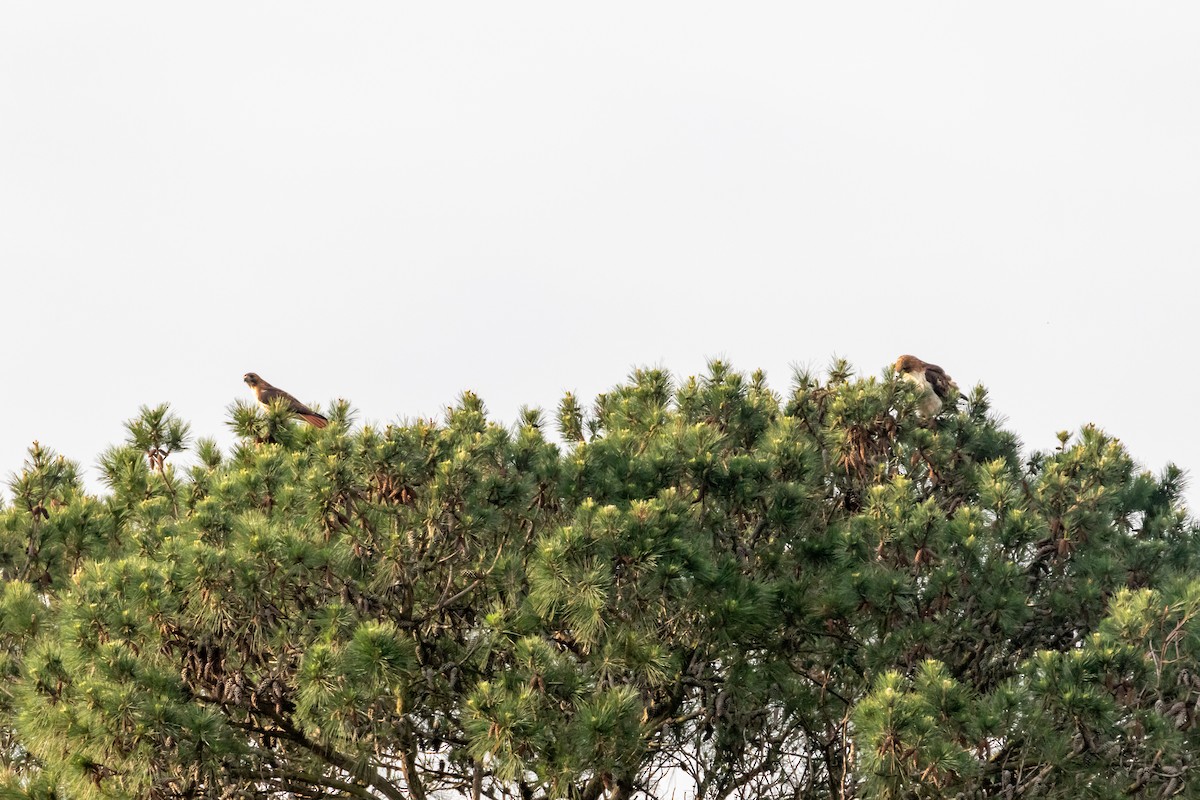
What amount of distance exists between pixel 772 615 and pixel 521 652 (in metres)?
2.02

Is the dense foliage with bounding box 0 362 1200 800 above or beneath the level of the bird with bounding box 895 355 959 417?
beneath

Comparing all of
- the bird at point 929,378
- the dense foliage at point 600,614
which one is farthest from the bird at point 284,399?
the bird at point 929,378

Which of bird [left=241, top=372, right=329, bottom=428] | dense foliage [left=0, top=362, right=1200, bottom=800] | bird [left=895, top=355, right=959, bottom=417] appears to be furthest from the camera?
bird [left=895, top=355, right=959, bottom=417]

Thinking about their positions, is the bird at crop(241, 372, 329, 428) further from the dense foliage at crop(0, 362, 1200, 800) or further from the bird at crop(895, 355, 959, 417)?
the bird at crop(895, 355, 959, 417)

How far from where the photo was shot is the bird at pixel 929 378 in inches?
489

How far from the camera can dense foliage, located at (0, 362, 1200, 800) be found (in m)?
8.81

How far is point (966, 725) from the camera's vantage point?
8727 millimetres

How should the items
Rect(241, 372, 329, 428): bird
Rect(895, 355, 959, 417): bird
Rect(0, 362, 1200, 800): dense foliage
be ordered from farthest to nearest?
Rect(895, 355, 959, 417): bird
Rect(241, 372, 329, 428): bird
Rect(0, 362, 1200, 800): dense foliage

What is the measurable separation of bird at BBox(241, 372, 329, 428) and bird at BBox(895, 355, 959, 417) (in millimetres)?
4669

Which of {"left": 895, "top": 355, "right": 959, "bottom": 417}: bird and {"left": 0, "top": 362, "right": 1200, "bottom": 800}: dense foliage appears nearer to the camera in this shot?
{"left": 0, "top": 362, "right": 1200, "bottom": 800}: dense foliage

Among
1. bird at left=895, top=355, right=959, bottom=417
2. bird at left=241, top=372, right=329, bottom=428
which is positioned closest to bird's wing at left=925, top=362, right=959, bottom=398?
bird at left=895, top=355, right=959, bottom=417

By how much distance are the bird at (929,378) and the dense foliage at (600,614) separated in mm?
506

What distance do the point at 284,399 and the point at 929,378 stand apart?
5.39 m

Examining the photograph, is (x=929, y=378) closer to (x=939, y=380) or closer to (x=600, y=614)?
(x=939, y=380)
